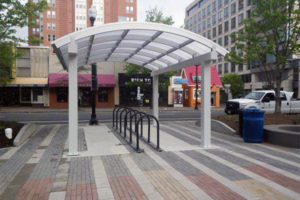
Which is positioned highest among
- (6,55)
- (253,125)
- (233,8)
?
(233,8)

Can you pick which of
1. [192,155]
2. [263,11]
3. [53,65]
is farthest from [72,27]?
[192,155]

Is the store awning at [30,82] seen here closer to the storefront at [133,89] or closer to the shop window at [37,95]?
the shop window at [37,95]

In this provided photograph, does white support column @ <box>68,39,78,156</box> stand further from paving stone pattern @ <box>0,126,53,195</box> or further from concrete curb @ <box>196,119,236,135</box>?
concrete curb @ <box>196,119,236,135</box>

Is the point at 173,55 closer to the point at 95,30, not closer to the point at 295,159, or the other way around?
the point at 95,30

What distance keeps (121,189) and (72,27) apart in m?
84.0

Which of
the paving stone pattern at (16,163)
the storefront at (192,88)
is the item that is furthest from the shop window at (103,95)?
the paving stone pattern at (16,163)

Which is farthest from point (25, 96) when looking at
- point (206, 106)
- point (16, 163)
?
point (206, 106)

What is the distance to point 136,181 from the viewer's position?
5852 millimetres

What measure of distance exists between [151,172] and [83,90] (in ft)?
98.7

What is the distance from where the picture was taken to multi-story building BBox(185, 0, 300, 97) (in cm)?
5617

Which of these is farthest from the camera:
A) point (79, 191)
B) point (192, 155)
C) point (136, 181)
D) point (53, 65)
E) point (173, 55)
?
point (53, 65)

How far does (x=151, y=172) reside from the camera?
6.46 metres

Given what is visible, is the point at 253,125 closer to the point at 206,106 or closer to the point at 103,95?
the point at 206,106

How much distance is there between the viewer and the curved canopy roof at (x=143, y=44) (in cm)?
816
